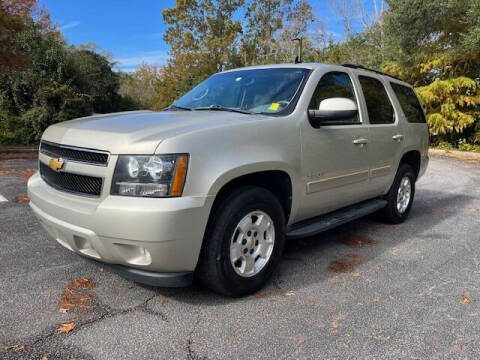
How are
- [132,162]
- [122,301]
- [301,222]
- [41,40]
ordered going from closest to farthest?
[132,162]
[122,301]
[301,222]
[41,40]

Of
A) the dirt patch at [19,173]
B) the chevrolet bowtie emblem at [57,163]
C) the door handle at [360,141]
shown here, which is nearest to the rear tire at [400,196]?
the door handle at [360,141]

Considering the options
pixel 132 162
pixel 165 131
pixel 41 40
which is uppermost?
pixel 41 40

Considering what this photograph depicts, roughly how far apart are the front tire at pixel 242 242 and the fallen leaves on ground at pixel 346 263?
29.0 inches

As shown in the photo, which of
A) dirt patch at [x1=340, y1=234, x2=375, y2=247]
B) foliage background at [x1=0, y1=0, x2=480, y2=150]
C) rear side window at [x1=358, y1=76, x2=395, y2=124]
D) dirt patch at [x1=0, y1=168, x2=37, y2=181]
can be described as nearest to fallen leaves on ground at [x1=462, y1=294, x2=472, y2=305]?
dirt patch at [x1=340, y1=234, x2=375, y2=247]

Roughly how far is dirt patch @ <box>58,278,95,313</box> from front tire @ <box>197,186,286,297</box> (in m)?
0.86

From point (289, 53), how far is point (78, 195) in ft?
65.0

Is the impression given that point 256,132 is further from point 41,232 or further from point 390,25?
point 390,25

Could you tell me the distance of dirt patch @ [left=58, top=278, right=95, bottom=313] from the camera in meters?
2.86

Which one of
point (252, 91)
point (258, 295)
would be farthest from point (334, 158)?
point (258, 295)

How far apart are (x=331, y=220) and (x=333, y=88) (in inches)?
50.6

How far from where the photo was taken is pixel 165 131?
8.81 ft

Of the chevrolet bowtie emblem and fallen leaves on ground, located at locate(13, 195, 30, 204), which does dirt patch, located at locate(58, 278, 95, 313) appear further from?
fallen leaves on ground, located at locate(13, 195, 30, 204)

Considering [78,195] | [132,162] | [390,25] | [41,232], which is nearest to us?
[132,162]

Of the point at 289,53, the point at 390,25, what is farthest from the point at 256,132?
the point at 289,53
